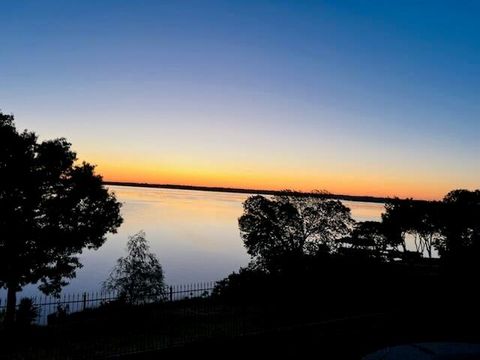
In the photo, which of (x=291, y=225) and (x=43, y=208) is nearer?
(x=43, y=208)

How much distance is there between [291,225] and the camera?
37250 millimetres

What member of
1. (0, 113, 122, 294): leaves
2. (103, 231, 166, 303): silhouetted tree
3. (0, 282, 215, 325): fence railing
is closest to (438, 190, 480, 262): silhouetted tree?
(0, 282, 215, 325): fence railing

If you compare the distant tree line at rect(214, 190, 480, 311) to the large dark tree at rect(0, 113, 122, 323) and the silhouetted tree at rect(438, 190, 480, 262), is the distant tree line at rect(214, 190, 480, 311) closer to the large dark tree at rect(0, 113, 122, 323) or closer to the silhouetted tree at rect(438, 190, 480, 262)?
the silhouetted tree at rect(438, 190, 480, 262)

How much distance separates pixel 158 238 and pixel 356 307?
7737 centimetres

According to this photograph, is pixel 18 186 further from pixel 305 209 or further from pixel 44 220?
pixel 305 209

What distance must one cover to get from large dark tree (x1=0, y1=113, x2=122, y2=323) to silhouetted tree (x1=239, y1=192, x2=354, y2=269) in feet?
42.5

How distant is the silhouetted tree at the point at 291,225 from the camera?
3678 cm

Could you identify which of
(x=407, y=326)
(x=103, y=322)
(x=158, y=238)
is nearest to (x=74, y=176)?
(x=103, y=322)

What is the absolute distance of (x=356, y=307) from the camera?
A: 23.2 meters

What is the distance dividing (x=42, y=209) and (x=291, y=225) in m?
20.1

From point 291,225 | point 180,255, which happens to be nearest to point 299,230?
point 291,225

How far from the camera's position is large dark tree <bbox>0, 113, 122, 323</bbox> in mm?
25875

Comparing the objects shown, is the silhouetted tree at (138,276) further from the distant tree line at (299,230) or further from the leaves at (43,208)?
the distant tree line at (299,230)

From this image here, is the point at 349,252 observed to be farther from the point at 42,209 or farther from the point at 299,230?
the point at 42,209
